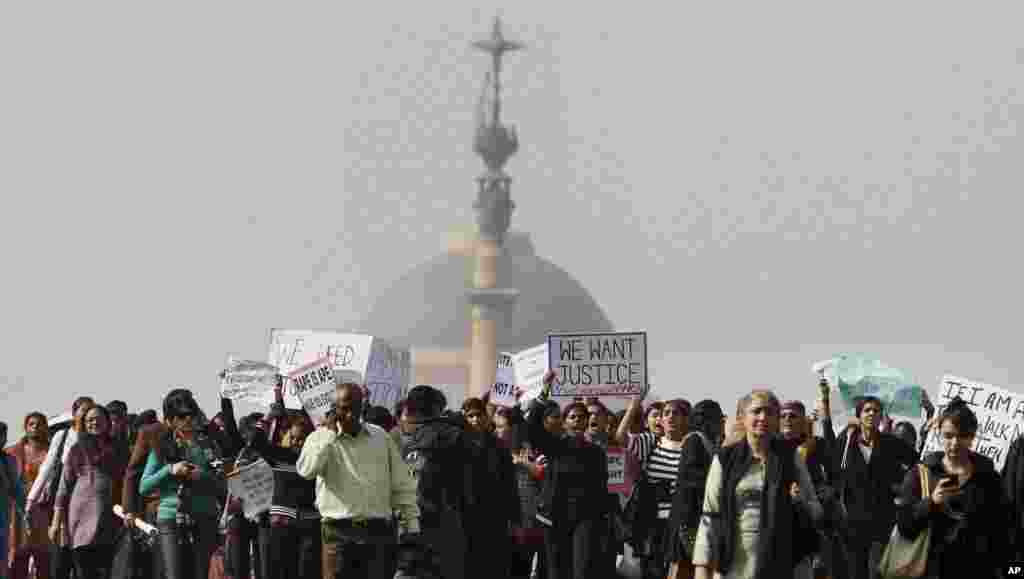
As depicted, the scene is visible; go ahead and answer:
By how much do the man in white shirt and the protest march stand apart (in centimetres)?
1

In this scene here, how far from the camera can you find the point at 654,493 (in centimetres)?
1698

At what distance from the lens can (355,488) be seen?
13.9 m

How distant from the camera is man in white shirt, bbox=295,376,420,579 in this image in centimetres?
1393

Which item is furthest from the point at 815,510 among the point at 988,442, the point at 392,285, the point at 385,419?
the point at 392,285

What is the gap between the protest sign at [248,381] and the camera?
61.4 ft

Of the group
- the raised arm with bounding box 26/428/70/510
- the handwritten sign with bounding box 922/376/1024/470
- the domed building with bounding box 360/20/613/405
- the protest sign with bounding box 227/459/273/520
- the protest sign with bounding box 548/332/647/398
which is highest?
the domed building with bounding box 360/20/613/405

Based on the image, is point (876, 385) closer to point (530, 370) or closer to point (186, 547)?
point (530, 370)

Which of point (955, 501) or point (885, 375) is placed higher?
point (885, 375)

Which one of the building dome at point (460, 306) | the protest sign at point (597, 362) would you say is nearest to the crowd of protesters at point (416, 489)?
the protest sign at point (597, 362)

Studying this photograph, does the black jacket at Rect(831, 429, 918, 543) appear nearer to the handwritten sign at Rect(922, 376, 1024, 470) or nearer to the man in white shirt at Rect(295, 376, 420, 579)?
the handwritten sign at Rect(922, 376, 1024, 470)

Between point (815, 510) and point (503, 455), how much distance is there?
455 centimetres

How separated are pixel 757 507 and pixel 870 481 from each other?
534 cm

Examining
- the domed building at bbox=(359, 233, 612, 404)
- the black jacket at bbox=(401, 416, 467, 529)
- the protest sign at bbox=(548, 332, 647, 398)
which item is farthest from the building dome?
the black jacket at bbox=(401, 416, 467, 529)

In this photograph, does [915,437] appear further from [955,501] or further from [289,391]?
[955,501]
